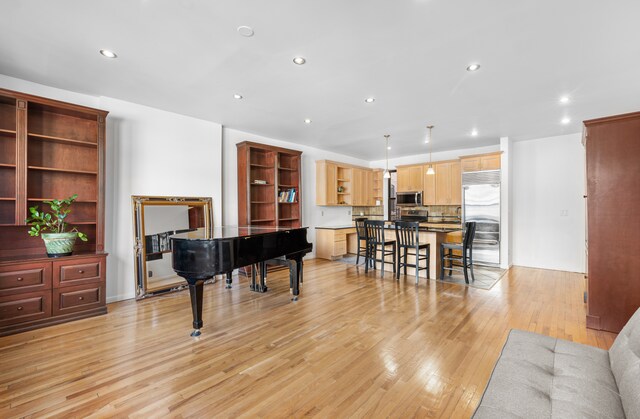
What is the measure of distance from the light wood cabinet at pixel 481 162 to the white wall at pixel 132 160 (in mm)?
5454

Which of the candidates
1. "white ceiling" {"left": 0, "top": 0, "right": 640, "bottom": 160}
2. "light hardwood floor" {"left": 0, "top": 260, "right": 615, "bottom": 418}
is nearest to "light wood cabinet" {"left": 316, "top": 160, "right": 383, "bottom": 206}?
"white ceiling" {"left": 0, "top": 0, "right": 640, "bottom": 160}

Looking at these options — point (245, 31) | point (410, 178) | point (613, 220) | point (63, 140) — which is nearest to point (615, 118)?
point (613, 220)

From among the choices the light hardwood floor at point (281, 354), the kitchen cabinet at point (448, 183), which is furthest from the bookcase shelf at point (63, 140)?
the kitchen cabinet at point (448, 183)

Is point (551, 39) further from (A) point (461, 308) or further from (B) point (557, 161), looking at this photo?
(B) point (557, 161)

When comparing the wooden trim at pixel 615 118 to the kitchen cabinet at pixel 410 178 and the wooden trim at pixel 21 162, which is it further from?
the wooden trim at pixel 21 162

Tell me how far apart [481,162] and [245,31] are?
18.2ft

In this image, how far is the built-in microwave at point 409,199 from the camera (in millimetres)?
7195

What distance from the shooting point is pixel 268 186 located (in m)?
5.75

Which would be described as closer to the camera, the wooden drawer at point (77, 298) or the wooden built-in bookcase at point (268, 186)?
the wooden drawer at point (77, 298)

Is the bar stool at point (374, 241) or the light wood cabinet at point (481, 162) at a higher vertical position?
the light wood cabinet at point (481, 162)

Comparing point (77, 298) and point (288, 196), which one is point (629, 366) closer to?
point (77, 298)

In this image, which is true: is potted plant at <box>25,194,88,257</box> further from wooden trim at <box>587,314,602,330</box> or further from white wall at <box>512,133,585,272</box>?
white wall at <box>512,133,585,272</box>

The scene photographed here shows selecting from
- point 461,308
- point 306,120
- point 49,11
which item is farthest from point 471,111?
point 49,11

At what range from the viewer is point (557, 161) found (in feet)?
18.4
